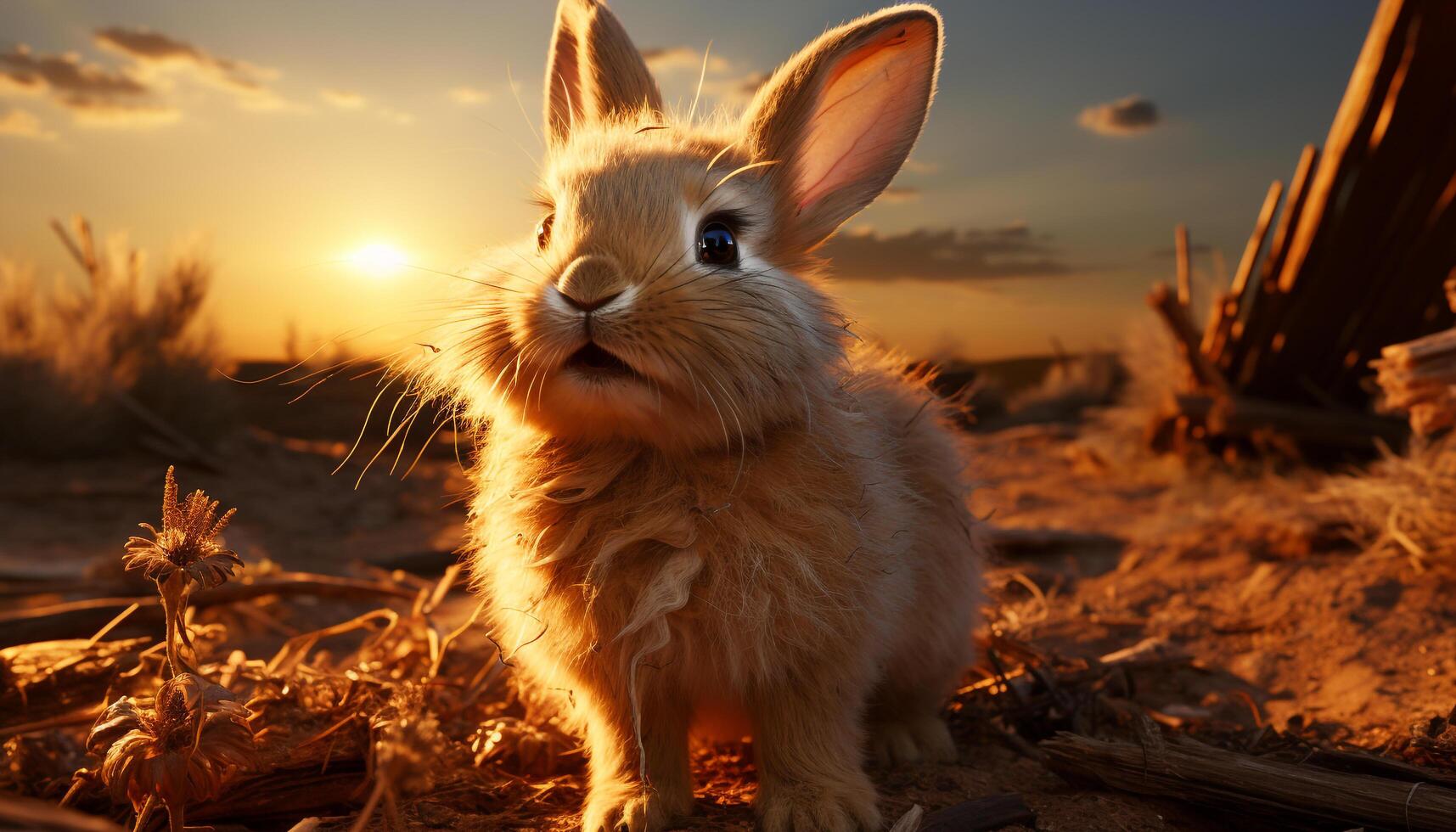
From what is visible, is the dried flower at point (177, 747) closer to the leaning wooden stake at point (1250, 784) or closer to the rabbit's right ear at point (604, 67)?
the rabbit's right ear at point (604, 67)

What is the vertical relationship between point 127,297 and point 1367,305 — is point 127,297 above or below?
above

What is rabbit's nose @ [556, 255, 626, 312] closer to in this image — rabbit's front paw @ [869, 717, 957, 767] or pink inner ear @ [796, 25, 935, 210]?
pink inner ear @ [796, 25, 935, 210]

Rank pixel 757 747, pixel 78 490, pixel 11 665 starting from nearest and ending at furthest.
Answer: pixel 757 747 < pixel 11 665 < pixel 78 490

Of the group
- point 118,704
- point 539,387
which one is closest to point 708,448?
point 539,387

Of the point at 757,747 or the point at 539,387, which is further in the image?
the point at 757,747

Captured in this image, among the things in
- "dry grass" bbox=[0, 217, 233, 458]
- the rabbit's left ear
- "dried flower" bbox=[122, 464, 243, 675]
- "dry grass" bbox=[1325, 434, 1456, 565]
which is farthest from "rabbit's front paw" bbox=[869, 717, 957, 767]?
"dry grass" bbox=[0, 217, 233, 458]

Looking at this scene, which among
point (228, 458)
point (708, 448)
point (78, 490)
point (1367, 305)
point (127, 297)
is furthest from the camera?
point (127, 297)

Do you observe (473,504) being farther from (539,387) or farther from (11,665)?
(11,665)
